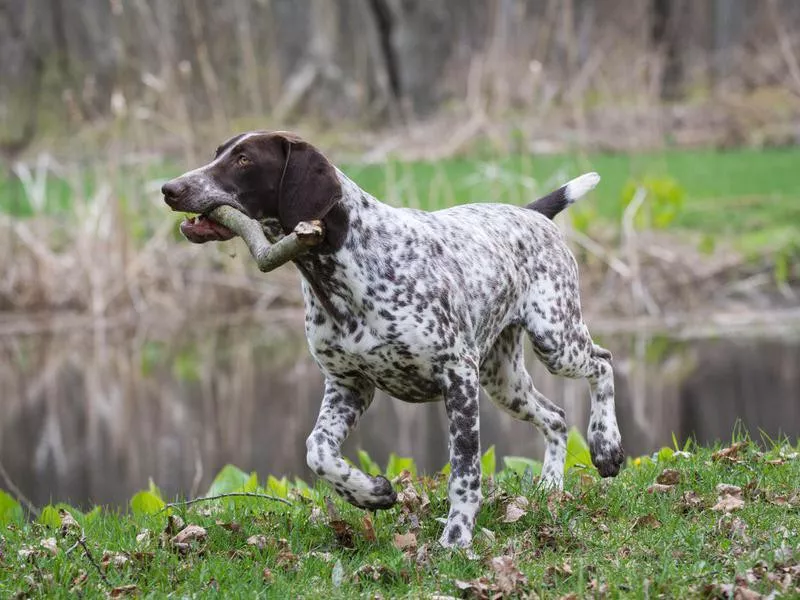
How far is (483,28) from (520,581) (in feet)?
78.5

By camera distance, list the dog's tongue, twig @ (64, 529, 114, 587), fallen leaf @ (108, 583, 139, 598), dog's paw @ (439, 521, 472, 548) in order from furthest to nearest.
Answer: dog's paw @ (439, 521, 472, 548), the dog's tongue, twig @ (64, 529, 114, 587), fallen leaf @ (108, 583, 139, 598)

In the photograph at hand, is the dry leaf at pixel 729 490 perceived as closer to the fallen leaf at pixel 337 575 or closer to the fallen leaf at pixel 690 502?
the fallen leaf at pixel 690 502

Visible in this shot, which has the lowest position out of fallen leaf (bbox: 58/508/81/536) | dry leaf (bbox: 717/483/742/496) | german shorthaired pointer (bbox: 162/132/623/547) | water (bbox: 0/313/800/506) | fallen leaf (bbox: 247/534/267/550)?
water (bbox: 0/313/800/506)

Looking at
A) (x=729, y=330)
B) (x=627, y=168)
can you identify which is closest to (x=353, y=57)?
(x=627, y=168)

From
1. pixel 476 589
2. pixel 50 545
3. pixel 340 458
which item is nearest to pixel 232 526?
pixel 340 458

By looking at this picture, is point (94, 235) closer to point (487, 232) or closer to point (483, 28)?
point (487, 232)

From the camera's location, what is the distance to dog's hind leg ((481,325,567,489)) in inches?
256

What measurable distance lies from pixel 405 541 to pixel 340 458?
427mm

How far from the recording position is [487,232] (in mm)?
6059

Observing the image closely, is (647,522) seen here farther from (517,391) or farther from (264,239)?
(264,239)

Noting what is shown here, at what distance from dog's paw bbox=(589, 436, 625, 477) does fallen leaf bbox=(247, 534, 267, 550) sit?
179 cm

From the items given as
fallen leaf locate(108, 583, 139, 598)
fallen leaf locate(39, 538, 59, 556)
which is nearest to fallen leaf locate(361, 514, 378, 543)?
fallen leaf locate(108, 583, 139, 598)

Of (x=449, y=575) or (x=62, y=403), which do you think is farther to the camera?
(x=62, y=403)

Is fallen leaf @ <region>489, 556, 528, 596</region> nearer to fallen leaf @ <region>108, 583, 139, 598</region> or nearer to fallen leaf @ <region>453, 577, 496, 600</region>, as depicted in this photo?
fallen leaf @ <region>453, 577, 496, 600</region>
